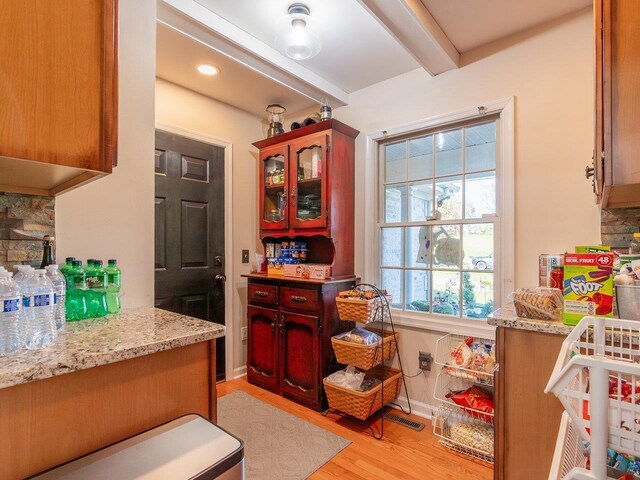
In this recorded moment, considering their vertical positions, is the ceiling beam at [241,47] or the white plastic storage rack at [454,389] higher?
the ceiling beam at [241,47]

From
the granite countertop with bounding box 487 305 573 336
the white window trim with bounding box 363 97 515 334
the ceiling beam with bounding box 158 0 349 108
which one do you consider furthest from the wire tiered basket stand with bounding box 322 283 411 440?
the ceiling beam with bounding box 158 0 349 108

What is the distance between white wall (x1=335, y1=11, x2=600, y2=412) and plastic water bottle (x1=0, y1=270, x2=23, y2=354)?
2.27 m

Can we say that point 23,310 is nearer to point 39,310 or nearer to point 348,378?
point 39,310

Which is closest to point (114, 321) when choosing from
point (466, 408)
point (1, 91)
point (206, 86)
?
point (1, 91)

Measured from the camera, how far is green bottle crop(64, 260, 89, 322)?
1195 mm

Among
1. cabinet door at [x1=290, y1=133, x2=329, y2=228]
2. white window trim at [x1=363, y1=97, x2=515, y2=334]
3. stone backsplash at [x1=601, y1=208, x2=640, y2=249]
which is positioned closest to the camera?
stone backsplash at [x1=601, y1=208, x2=640, y2=249]

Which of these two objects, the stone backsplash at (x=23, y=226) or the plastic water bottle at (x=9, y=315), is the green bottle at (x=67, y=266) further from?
the plastic water bottle at (x=9, y=315)

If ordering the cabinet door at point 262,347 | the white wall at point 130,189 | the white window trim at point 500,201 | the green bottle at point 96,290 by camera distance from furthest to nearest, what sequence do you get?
1. the cabinet door at point 262,347
2. the white window trim at point 500,201
3. the white wall at point 130,189
4. the green bottle at point 96,290

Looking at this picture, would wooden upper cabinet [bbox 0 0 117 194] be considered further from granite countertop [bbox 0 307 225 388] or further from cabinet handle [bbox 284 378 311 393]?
cabinet handle [bbox 284 378 311 393]

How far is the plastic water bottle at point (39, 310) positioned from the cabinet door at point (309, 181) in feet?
5.92

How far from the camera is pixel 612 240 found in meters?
1.70

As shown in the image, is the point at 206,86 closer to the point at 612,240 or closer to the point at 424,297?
the point at 424,297

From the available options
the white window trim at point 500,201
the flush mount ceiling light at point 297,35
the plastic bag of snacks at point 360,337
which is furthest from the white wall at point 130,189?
the white window trim at point 500,201

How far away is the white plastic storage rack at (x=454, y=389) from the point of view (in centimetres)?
191
